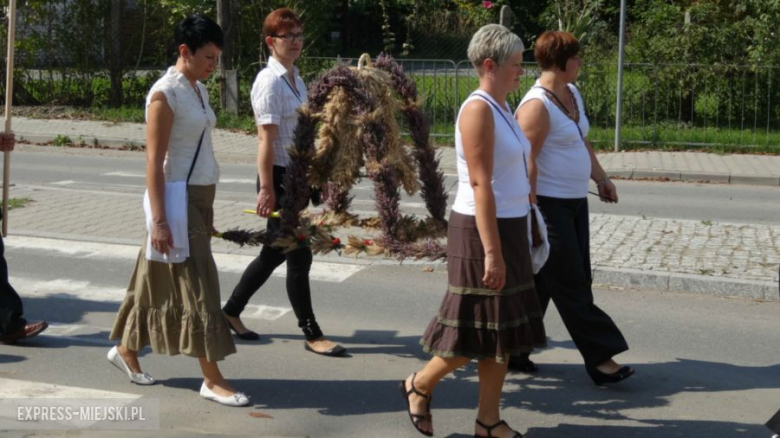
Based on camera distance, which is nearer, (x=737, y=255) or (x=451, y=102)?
(x=737, y=255)

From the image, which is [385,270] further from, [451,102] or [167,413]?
[451,102]

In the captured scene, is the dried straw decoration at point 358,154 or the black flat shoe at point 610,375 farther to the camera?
the dried straw decoration at point 358,154

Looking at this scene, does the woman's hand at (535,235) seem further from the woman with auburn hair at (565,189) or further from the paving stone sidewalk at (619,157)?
the paving stone sidewalk at (619,157)

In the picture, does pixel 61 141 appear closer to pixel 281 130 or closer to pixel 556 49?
pixel 281 130

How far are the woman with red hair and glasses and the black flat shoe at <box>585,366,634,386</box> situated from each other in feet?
4.72

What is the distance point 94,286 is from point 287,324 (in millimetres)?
1760

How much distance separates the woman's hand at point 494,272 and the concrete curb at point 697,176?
10.8m

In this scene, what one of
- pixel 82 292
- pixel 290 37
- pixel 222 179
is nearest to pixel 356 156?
pixel 290 37

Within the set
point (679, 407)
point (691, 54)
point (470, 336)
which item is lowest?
point (679, 407)

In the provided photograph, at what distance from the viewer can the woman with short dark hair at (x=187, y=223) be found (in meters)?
4.98

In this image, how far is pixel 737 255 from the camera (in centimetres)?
848

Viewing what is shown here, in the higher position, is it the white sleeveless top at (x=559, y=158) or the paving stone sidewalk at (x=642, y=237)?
the white sleeveless top at (x=559, y=158)

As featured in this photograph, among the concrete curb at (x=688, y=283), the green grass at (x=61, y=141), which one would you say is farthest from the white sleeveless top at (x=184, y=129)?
the green grass at (x=61, y=141)

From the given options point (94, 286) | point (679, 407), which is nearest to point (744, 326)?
point (679, 407)
